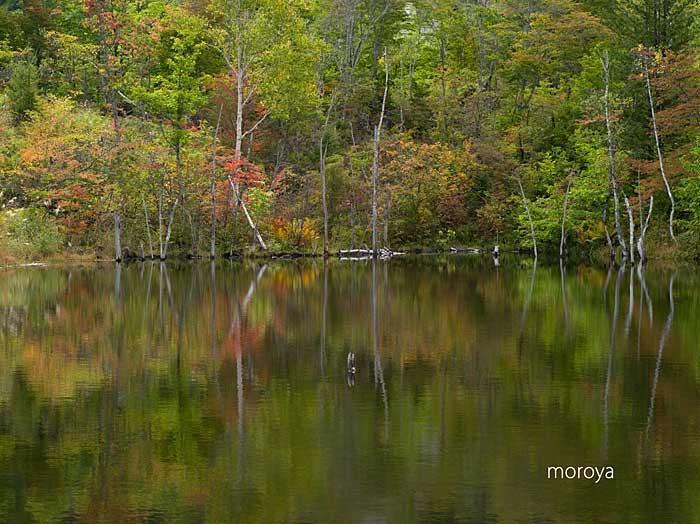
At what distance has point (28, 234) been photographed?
40.3 m

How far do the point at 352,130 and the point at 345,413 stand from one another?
4817cm

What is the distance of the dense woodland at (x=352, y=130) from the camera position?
4097 cm

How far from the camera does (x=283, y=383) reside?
39.6 ft

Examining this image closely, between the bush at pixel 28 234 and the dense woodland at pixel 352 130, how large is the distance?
3.8 inches

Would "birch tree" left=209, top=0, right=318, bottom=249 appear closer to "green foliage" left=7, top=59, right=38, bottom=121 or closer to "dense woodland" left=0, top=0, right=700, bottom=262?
"dense woodland" left=0, top=0, right=700, bottom=262

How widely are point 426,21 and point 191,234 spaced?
2632 cm

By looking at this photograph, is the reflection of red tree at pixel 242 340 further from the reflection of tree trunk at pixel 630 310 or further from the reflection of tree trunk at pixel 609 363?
the reflection of tree trunk at pixel 630 310

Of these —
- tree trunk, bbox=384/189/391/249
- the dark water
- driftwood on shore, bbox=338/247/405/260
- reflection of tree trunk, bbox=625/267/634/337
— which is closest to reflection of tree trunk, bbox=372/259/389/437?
the dark water

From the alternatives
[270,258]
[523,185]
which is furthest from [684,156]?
[270,258]

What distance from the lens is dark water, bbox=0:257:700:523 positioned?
23.8 ft

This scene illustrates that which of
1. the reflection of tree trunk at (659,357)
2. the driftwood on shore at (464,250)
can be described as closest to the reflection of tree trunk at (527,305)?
the reflection of tree trunk at (659,357)

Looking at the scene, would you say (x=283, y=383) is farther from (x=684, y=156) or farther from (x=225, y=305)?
(x=684, y=156)

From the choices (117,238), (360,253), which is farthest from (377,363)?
(360,253)

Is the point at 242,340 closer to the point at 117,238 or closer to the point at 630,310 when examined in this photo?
the point at 630,310
